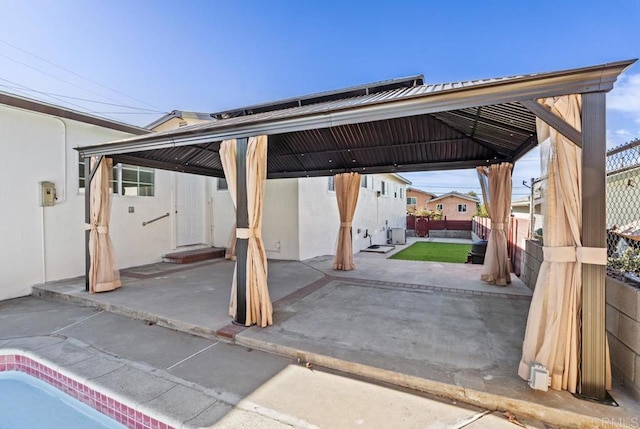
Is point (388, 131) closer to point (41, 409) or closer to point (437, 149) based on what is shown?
point (437, 149)

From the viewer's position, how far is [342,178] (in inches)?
284

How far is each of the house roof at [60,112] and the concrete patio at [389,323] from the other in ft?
11.5

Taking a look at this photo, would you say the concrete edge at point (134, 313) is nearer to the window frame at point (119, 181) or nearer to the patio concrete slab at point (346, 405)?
the patio concrete slab at point (346, 405)

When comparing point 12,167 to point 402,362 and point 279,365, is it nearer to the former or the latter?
point 279,365

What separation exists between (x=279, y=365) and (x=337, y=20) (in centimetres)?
891

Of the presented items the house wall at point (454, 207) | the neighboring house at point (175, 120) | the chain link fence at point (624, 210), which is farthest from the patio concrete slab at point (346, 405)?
the house wall at point (454, 207)

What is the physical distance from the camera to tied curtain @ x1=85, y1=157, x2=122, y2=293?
5.32 m

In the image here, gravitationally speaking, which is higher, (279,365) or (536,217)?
(536,217)

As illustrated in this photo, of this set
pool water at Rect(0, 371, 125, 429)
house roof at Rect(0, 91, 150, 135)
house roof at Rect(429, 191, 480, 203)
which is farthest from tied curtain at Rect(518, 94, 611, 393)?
house roof at Rect(429, 191, 480, 203)

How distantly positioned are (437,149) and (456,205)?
26691 millimetres

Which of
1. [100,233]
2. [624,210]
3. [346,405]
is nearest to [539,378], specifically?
[346,405]

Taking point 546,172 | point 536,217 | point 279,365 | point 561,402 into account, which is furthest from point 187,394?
point 536,217

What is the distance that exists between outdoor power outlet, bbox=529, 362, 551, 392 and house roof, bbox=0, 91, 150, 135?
848cm

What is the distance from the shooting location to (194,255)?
27.5 ft
